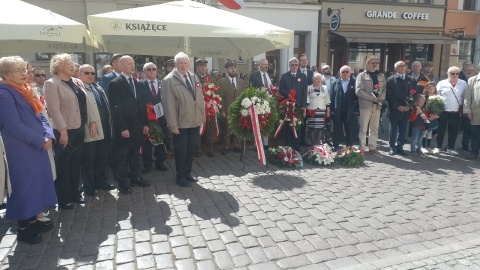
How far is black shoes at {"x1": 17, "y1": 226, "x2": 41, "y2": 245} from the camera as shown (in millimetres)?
4035

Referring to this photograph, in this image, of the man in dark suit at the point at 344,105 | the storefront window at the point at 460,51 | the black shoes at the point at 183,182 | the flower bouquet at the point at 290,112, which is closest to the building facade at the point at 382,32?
the storefront window at the point at 460,51

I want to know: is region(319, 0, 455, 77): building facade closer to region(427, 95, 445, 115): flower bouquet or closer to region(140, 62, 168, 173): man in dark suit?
region(427, 95, 445, 115): flower bouquet

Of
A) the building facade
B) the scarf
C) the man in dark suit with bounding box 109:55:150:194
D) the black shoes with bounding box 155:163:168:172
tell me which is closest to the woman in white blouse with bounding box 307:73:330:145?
the black shoes with bounding box 155:163:168:172

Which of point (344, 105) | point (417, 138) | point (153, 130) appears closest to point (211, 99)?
point (153, 130)

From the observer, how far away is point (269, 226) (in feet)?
14.8

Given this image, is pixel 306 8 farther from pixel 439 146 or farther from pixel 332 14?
pixel 439 146

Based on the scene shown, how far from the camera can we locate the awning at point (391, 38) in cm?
1866

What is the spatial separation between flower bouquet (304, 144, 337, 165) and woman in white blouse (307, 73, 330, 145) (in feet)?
2.51

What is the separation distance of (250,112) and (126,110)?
220cm

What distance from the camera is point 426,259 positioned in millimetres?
3879

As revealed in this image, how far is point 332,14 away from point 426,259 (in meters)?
16.8

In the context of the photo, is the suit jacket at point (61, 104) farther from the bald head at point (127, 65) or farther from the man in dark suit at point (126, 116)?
the bald head at point (127, 65)

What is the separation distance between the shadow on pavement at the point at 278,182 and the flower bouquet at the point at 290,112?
1513 millimetres

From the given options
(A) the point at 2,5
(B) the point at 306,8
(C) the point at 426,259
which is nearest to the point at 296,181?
(C) the point at 426,259
